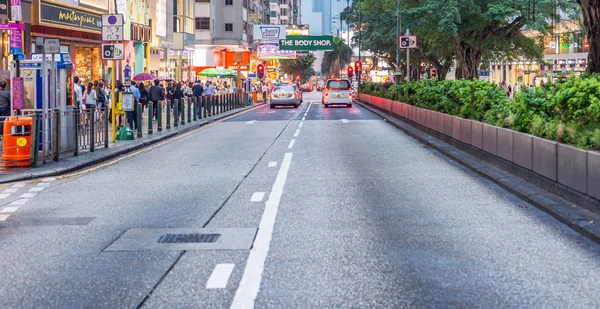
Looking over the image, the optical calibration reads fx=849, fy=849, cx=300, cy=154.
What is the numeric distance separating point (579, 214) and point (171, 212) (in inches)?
202

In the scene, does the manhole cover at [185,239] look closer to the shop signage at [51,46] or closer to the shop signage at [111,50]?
the shop signage at [51,46]

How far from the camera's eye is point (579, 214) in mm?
10266

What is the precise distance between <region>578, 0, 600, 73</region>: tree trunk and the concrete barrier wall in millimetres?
2853

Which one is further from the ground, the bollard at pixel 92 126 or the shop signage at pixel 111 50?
the shop signage at pixel 111 50

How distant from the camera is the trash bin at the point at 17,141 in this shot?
16.6 metres

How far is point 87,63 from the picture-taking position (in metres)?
41.2

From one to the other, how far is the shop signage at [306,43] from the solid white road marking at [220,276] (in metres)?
83.2

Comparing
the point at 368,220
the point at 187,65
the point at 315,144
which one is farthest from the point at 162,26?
the point at 368,220

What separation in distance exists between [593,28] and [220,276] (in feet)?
43.3

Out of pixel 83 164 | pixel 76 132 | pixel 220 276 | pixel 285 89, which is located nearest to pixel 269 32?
pixel 285 89

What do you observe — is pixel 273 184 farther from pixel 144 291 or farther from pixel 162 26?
pixel 162 26

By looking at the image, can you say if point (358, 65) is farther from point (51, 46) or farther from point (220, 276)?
point (220, 276)

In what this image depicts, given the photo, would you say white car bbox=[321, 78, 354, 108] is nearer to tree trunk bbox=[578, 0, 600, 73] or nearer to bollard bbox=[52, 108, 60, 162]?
tree trunk bbox=[578, 0, 600, 73]

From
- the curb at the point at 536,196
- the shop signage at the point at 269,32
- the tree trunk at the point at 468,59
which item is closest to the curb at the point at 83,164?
the curb at the point at 536,196
